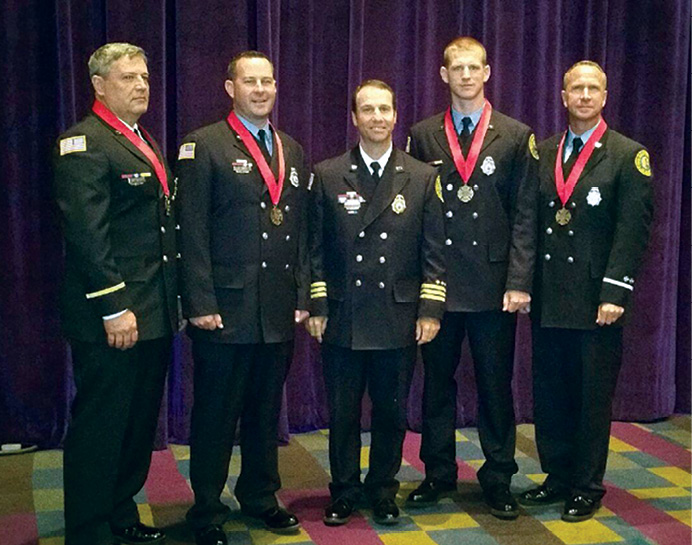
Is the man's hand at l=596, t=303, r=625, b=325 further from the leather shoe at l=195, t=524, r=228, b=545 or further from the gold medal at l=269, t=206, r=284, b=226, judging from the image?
the leather shoe at l=195, t=524, r=228, b=545

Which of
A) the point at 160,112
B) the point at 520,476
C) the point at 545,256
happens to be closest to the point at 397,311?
the point at 545,256

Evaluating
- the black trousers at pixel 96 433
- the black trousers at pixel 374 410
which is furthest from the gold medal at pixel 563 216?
the black trousers at pixel 96 433

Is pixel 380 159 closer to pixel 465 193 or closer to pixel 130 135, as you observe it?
pixel 465 193

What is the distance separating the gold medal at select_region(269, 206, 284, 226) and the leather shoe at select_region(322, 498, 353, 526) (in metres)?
1.13

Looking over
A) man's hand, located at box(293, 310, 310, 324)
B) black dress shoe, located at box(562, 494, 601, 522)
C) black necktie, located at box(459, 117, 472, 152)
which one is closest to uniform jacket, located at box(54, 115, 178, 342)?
man's hand, located at box(293, 310, 310, 324)

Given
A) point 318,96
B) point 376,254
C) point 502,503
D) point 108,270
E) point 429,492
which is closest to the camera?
point 108,270

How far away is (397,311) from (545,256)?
68 cm

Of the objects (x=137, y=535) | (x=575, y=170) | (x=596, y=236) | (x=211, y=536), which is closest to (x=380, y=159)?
(x=575, y=170)

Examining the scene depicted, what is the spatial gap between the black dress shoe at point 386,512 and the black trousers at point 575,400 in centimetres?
72

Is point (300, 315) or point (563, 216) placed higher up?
point (563, 216)

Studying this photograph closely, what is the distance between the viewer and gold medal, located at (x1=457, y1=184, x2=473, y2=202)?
3.75 meters

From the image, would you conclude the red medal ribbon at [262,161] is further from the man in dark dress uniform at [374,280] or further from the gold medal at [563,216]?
the gold medal at [563,216]

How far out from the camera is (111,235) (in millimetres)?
3215

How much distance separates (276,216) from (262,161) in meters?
0.21
